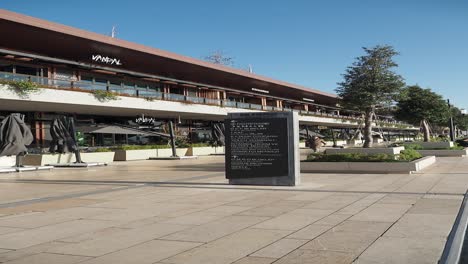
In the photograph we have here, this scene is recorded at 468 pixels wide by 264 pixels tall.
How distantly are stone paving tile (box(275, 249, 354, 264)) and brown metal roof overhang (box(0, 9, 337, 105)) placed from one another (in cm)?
2967

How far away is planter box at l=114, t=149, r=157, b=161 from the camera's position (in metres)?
34.8

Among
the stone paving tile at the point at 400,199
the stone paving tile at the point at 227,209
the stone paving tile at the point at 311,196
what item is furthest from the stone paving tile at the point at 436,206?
the stone paving tile at the point at 227,209

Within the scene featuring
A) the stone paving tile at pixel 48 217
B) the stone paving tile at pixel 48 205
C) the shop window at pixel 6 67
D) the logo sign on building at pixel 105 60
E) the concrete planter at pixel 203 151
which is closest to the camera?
the stone paving tile at pixel 48 217

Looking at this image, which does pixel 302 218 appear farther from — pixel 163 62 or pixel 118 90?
pixel 163 62

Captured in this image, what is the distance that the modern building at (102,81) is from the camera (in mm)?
32094

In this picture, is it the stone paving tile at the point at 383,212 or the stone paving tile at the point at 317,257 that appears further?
the stone paving tile at the point at 383,212

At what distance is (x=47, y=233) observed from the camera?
7.71 metres

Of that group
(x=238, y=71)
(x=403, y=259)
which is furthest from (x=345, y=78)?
(x=238, y=71)

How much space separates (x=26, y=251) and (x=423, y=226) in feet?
18.9

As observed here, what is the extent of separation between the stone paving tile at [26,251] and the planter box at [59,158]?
2303cm

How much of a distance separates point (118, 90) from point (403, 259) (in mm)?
32631

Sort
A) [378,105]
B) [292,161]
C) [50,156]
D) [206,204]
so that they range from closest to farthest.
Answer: [206,204]
[292,161]
[378,105]
[50,156]

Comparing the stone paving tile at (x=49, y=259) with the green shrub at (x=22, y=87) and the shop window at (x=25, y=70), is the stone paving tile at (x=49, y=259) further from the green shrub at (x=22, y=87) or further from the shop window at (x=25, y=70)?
the shop window at (x=25, y=70)

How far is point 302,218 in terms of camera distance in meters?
8.65
